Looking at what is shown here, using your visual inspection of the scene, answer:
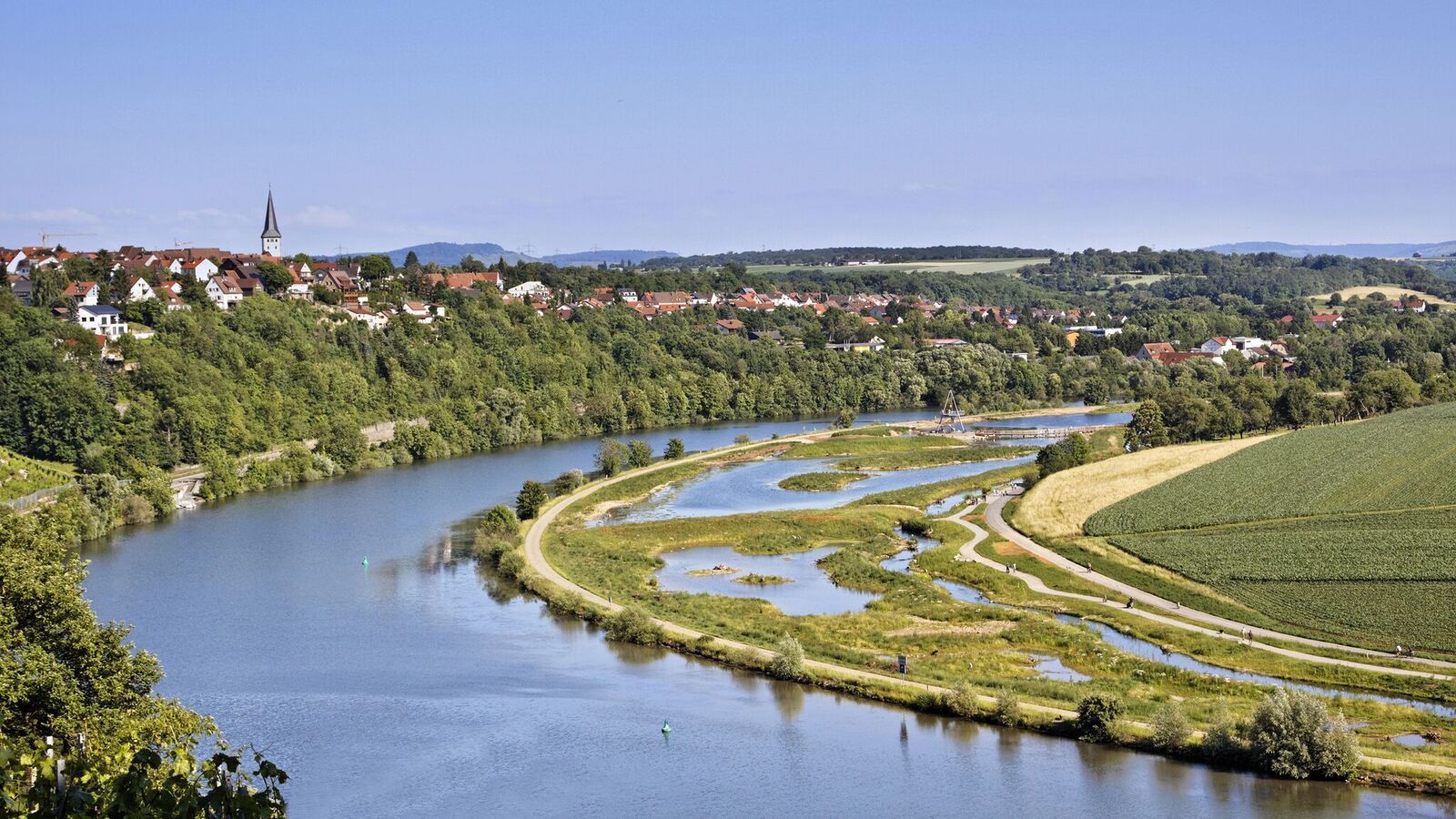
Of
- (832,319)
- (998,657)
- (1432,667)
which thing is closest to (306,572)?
(998,657)

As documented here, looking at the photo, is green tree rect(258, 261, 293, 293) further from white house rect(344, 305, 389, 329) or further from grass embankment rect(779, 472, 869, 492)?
A: grass embankment rect(779, 472, 869, 492)

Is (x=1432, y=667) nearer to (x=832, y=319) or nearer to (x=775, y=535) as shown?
(x=775, y=535)

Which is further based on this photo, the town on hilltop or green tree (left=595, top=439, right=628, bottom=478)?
the town on hilltop

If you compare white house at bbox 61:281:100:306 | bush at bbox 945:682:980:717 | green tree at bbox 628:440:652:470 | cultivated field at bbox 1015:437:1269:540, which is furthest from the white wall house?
bush at bbox 945:682:980:717

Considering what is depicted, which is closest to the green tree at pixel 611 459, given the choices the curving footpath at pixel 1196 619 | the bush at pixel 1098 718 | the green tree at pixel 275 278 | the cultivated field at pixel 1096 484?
the cultivated field at pixel 1096 484

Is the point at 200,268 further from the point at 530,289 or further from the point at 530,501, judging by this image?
the point at 530,501

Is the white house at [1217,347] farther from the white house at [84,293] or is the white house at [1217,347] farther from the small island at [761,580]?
the white house at [84,293]
